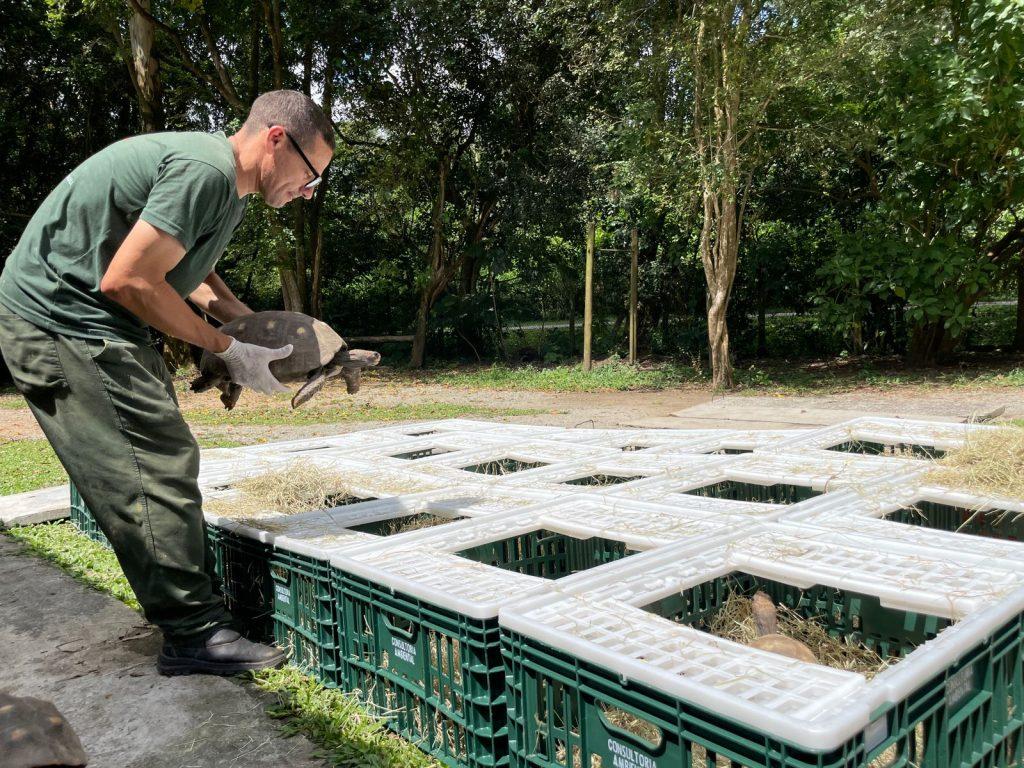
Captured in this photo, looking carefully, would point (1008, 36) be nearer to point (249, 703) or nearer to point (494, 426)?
point (494, 426)

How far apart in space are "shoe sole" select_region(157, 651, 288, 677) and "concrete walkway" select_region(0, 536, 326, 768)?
0.02 m

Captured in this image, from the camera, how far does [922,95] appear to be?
10.3 meters

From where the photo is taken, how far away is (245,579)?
2.76 metres

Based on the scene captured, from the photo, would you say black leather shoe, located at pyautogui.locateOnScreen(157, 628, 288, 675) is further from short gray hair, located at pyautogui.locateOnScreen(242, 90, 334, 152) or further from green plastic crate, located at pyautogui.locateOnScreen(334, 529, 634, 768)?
short gray hair, located at pyautogui.locateOnScreen(242, 90, 334, 152)

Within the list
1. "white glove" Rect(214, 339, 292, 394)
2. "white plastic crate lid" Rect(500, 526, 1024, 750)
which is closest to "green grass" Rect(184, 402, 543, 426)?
"white glove" Rect(214, 339, 292, 394)

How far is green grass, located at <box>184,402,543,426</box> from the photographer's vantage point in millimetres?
9914

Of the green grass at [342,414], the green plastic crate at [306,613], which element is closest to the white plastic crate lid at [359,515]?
the green plastic crate at [306,613]

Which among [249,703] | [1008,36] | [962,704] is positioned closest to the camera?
[962,704]

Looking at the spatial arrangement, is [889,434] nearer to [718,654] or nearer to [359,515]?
[359,515]

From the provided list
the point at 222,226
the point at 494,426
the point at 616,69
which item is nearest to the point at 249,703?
the point at 222,226

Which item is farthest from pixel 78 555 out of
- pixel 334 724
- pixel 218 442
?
pixel 218 442

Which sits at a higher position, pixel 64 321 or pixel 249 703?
Answer: pixel 64 321

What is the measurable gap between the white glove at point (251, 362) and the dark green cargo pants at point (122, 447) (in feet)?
0.82

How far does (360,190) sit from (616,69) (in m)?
7.96
